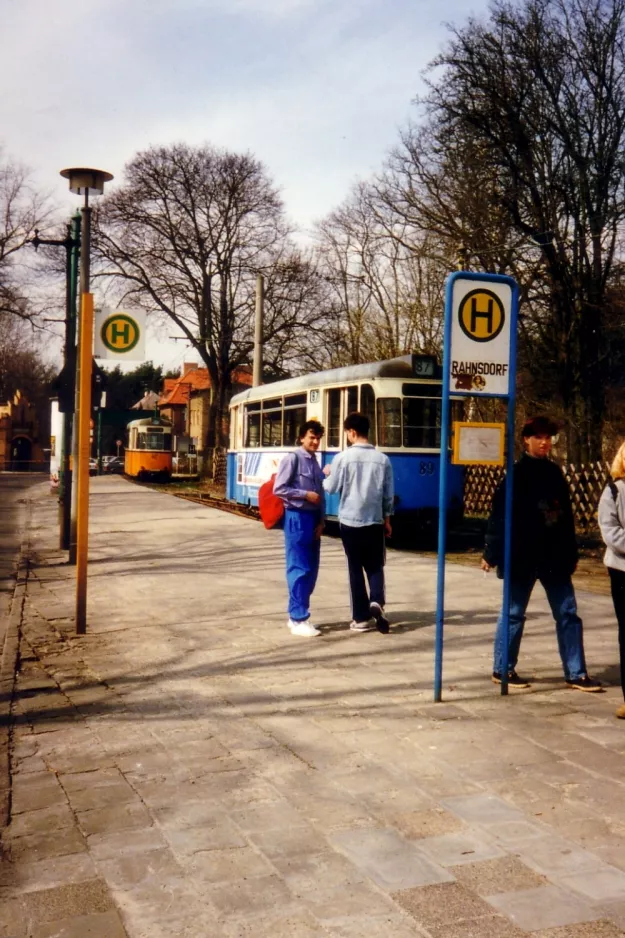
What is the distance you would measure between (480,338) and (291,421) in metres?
14.0

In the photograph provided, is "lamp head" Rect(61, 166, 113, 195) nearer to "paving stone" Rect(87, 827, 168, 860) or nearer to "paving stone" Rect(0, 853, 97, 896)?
"paving stone" Rect(87, 827, 168, 860)

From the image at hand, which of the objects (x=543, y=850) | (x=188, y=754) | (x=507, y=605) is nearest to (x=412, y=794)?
(x=543, y=850)

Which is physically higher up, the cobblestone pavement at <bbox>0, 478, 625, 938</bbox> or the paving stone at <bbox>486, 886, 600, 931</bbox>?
the paving stone at <bbox>486, 886, 600, 931</bbox>

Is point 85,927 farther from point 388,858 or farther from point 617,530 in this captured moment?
point 617,530

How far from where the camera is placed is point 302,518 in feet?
27.1

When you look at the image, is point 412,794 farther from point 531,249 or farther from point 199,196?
point 199,196

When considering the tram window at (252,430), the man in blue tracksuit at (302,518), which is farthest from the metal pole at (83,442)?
the tram window at (252,430)

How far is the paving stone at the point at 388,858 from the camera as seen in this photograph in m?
3.56

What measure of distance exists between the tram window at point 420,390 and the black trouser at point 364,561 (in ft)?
27.6

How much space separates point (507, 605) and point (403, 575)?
20.1 feet

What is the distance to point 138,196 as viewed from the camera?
40.3 meters

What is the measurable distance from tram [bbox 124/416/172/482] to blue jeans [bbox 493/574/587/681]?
41064 mm

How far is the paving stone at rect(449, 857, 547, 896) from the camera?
3496 mm

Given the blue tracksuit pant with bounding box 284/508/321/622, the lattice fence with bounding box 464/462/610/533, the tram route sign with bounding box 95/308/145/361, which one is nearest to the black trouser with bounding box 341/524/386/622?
the blue tracksuit pant with bounding box 284/508/321/622
